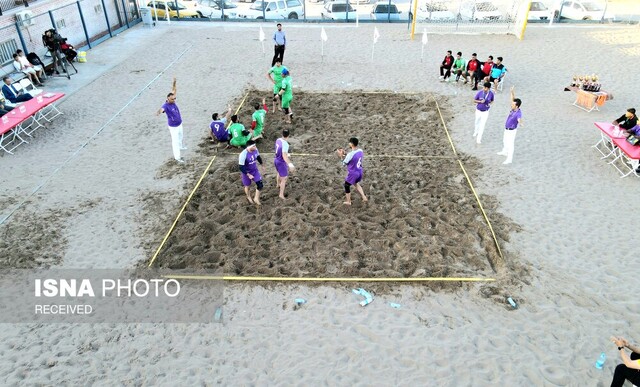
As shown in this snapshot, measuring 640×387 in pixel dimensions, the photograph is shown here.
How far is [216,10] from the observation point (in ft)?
83.5

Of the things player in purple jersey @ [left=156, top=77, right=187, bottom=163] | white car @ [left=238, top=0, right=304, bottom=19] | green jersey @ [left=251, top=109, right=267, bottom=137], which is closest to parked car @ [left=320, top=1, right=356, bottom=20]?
white car @ [left=238, top=0, right=304, bottom=19]

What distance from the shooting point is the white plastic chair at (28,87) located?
47.5ft

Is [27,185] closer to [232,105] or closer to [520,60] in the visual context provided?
[232,105]

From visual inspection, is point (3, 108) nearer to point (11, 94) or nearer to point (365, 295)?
point (11, 94)

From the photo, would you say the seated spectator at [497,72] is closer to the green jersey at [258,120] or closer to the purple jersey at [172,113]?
the green jersey at [258,120]

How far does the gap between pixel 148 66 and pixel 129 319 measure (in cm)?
1394

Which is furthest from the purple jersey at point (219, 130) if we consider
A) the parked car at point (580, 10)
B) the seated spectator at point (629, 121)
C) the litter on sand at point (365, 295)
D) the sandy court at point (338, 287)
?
the parked car at point (580, 10)

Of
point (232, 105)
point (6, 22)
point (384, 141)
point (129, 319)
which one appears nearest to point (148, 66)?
point (6, 22)

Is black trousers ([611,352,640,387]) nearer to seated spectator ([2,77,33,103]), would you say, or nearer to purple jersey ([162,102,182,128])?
purple jersey ([162,102,182,128])

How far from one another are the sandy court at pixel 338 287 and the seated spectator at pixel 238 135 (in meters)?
0.98

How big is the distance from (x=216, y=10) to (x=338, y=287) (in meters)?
22.8

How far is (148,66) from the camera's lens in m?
17.9

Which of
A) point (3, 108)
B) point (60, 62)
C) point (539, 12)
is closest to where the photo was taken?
point (3, 108)

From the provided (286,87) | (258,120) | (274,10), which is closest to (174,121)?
(258,120)
